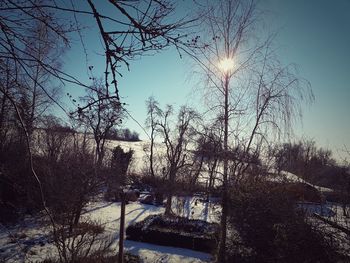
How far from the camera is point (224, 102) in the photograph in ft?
24.3

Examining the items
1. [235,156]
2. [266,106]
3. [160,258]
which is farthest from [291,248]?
[160,258]

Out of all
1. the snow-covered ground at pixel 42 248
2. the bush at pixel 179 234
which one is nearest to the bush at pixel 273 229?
the snow-covered ground at pixel 42 248

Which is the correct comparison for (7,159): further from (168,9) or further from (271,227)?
(168,9)

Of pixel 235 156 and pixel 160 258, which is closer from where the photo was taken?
pixel 235 156

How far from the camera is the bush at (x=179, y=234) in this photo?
10.8 m

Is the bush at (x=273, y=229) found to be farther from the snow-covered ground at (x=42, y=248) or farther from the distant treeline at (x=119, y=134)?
the distant treeline at (x=119, y=134)

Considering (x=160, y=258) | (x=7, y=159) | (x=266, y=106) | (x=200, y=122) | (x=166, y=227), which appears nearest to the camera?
(x=266, y=106)

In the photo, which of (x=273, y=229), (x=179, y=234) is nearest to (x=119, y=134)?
(x=179, y=234)

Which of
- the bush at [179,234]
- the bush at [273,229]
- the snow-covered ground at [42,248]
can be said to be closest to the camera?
the bush at [273,229]

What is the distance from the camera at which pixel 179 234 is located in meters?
11.2

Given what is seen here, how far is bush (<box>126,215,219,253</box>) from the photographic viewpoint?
10785 mm

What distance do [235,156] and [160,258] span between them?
16.5 feet

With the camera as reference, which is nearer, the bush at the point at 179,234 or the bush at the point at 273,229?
the bush at the point at 273,229

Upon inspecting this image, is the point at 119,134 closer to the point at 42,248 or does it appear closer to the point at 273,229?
the point at 42,248
